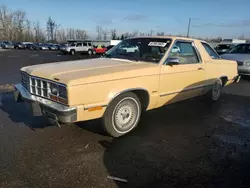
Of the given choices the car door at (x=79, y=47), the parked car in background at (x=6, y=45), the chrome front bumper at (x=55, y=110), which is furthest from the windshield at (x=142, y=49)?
the parked car in background at (x=6, y=45)

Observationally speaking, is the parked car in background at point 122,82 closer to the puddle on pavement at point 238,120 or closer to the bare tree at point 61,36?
the puddle on pavement at point 238,120

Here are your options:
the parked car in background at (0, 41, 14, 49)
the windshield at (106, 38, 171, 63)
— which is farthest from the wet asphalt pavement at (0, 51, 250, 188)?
the parked car in background at (0, 41, 14, 49)

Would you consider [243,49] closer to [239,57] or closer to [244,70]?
[239,57]

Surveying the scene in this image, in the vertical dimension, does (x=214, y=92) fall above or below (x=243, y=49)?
below

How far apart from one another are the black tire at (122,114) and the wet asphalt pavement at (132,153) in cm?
15

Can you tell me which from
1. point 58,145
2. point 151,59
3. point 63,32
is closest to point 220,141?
point 151,59

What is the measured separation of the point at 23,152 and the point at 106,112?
133cm

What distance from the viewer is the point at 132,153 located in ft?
10.6

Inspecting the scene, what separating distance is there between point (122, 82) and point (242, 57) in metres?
8.23

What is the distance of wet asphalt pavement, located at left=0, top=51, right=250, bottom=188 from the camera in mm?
2601

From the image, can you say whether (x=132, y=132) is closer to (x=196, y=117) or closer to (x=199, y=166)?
(x=199, y=166)

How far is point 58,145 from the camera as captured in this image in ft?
11.2

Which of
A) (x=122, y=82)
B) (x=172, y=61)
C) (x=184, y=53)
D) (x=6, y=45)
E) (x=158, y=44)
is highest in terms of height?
(x=158, y=44)

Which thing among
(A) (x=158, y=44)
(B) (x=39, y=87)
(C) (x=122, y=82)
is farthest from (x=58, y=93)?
(A) (x=158, y=44)
